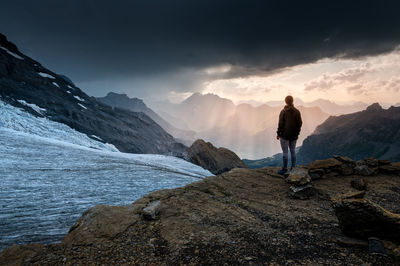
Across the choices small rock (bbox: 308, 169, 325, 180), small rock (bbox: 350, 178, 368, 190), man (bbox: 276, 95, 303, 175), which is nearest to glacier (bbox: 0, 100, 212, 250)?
man (bbox: 276, 95, 303, 175)

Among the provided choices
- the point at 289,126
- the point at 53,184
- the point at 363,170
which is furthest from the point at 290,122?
the point at 53,184

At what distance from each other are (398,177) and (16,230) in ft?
72.6

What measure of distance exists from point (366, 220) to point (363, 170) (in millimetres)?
9481

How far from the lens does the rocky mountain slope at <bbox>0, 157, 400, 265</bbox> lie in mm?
6020

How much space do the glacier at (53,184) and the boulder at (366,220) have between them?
39.8 feet

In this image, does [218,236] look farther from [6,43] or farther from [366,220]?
[6,43]

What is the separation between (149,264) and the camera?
5.84m

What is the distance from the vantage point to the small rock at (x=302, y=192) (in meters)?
10.9

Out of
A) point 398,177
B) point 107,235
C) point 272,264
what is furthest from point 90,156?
point 398,177

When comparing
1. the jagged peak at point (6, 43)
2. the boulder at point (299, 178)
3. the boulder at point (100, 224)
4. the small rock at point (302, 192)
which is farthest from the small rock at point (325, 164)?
the jagged peak at point (6, 43)

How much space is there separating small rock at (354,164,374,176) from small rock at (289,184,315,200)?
17.6 feet

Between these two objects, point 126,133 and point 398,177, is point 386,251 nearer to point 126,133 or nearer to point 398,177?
point 398,177

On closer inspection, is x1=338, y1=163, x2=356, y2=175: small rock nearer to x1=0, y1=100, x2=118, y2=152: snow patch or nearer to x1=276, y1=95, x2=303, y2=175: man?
x1=276, y1=95, x2=303, y2=175: man

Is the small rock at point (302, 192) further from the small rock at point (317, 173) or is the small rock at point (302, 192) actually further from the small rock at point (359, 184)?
the small rock at point (359, 184)
